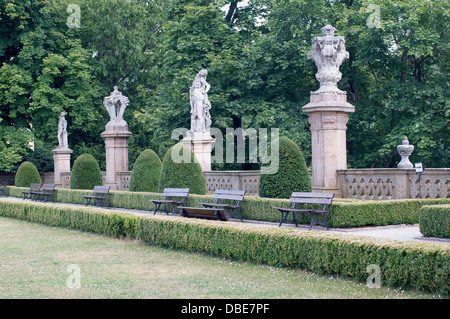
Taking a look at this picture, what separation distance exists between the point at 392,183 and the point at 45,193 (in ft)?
53.6

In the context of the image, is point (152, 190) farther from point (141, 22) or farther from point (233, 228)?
point (141, 22)

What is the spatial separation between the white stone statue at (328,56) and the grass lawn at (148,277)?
7021 millimetres

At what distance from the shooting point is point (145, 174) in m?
21.3

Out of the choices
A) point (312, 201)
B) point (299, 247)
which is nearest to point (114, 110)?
point (312, 201)

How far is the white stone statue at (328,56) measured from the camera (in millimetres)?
15750

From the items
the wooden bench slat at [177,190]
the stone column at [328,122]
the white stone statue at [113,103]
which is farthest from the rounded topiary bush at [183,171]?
the white stone statue at [113,103]

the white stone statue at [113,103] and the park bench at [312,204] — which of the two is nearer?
the park bench at [312,204]

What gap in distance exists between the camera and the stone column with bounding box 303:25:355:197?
15602 mm

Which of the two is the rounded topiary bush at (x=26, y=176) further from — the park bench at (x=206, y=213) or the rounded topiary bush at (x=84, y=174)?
the park bench at (x=206, y=213)

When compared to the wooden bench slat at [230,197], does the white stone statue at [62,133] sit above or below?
above

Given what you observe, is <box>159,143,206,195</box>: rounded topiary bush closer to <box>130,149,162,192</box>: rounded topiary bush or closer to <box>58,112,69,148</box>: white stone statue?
<box>130,149,162,192</box>: rounded topiary bush

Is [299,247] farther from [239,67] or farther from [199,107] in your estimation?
[239,67]

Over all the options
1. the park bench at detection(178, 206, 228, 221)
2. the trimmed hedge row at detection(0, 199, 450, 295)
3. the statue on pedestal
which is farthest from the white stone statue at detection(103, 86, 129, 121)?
the park bench at detection(178, 206, 228, 221)

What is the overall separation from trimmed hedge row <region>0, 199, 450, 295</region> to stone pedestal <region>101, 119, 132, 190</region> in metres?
11.7
